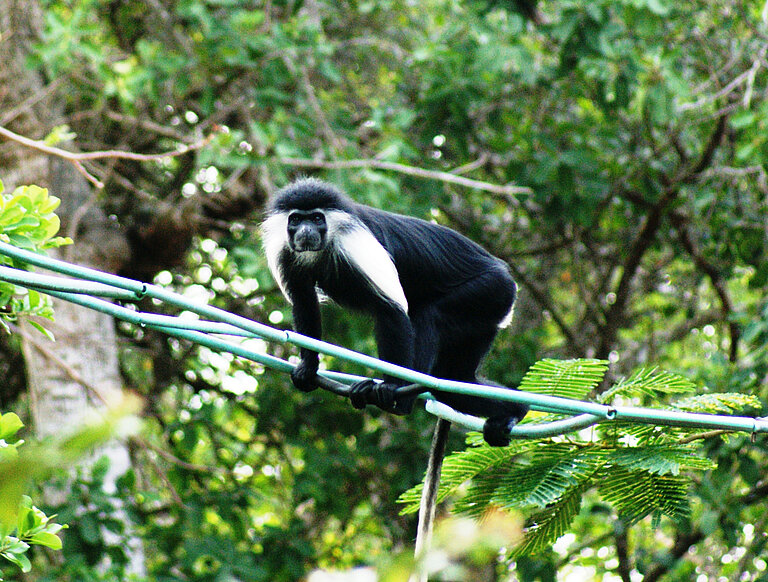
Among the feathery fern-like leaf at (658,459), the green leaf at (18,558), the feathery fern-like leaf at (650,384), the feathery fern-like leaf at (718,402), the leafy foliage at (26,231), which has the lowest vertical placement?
the green leaf at (18,558)

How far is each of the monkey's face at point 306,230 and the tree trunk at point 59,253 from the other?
203cm

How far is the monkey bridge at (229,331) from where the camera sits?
Answer: 1.64 meters

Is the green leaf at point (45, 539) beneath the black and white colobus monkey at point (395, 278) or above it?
beneath

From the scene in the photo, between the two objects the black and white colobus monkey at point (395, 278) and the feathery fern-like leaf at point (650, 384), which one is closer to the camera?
the feathery fern-like leaf at point (650, 384)

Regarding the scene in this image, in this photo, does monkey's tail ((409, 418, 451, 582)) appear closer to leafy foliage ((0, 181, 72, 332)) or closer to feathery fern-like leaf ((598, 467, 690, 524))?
feathery fern-like leaf ((598, 467, 690, 524))

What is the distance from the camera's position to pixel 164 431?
5.52 m

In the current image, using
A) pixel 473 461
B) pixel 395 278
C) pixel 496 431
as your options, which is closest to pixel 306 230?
pixel 395 278

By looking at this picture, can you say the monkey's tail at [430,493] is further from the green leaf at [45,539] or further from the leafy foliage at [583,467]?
the green leaf at [45,539]

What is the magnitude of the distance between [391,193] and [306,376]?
1.96 meters

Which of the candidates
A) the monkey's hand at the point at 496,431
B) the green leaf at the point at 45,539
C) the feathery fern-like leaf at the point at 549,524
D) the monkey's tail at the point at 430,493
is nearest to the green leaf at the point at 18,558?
the green leaf at the point at 45,539

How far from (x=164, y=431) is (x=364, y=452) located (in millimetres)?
1259

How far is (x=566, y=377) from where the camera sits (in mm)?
2188

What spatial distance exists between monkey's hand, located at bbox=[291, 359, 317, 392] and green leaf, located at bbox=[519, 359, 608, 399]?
2.66 feet

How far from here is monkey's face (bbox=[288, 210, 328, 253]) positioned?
3.01 meters
